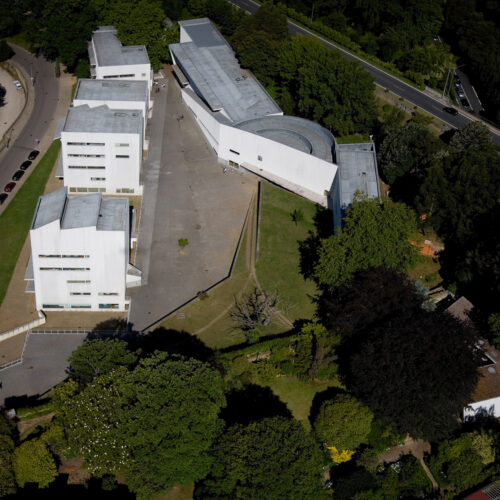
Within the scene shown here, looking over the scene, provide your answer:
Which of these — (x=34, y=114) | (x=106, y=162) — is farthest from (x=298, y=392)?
(x=34, y=114)

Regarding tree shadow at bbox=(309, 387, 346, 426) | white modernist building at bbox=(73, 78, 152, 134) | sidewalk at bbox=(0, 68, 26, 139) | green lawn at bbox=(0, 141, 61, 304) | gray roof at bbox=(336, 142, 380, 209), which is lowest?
sidewalk at bbox=(0, 68, 26, 139)

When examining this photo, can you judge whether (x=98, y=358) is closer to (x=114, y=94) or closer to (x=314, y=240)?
(x=314, y=240)

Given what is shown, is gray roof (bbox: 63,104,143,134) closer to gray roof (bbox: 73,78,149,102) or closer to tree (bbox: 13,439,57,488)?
gray roof (bbox: 73,78,149,102)

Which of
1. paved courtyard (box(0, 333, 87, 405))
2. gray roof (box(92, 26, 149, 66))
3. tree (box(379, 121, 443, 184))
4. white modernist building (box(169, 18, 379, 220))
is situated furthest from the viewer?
gray roof (box(92, 26, 149, 66))

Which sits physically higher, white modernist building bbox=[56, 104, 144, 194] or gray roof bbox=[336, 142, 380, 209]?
gray roof bbox=[336, 142, 380, 209]

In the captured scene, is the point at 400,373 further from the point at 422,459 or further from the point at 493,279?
the point at 493,279

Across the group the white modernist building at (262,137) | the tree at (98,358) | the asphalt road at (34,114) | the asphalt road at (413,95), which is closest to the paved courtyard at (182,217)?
the white modernist building at (262,137)

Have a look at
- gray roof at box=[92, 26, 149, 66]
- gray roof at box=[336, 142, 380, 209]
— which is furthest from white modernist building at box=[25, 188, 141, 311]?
gray roof at box=[92, 26, 149, 66]
